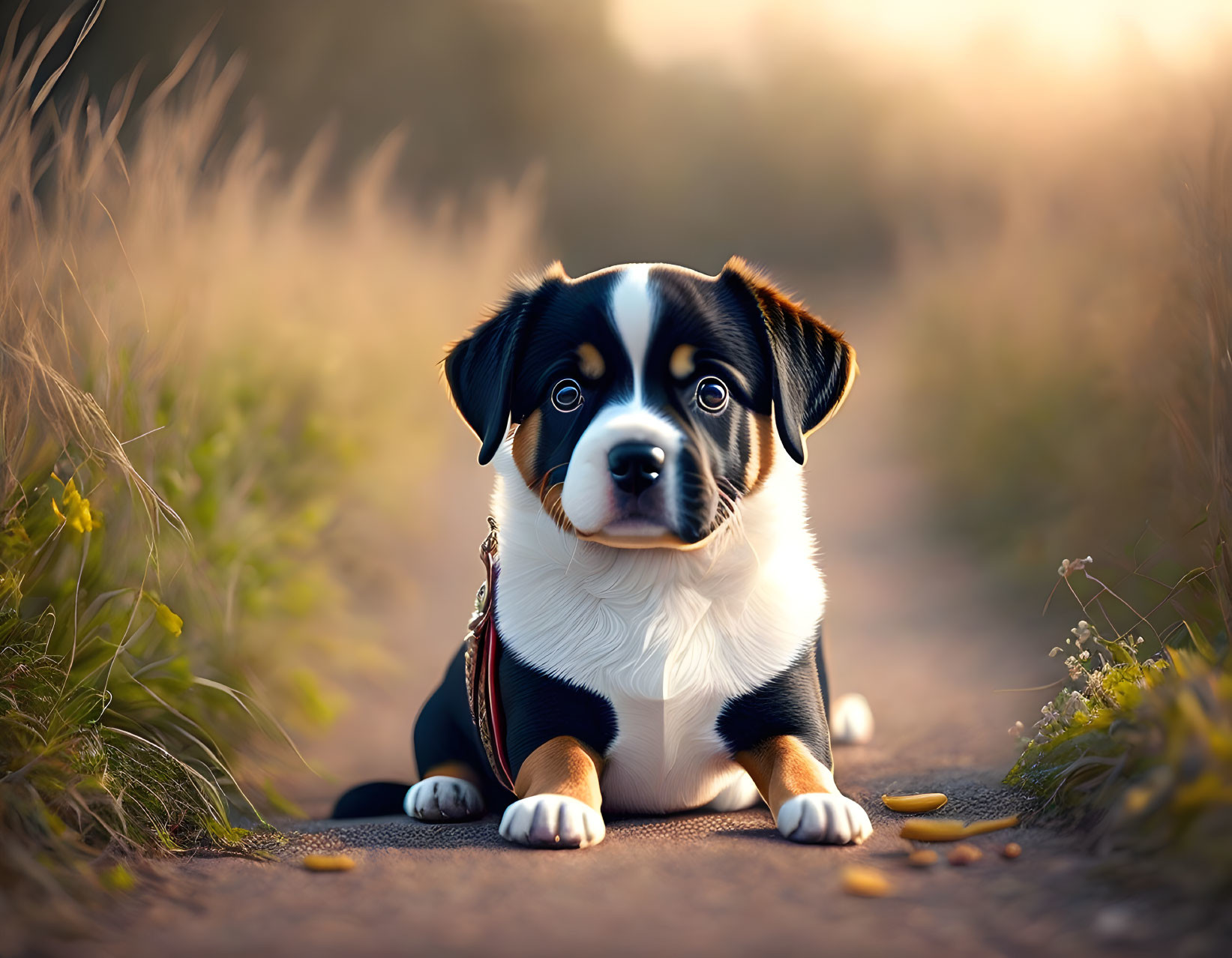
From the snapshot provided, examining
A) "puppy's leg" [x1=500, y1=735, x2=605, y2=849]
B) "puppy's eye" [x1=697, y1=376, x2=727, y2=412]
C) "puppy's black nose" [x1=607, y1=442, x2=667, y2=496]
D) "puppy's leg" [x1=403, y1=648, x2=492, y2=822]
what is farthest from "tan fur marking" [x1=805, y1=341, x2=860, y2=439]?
"puppy's leg" [x1=403, y1=648, x2=492, y2=822]

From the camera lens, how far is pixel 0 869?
2.22 meters

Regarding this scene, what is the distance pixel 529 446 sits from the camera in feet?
10.1

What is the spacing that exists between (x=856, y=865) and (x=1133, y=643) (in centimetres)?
130

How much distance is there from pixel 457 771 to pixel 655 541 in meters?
1.16

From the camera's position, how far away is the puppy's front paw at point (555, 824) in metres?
2.59

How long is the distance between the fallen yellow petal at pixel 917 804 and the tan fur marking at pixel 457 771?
1.27 metres

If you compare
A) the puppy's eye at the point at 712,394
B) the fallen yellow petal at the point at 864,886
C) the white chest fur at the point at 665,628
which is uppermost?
the puppy's eye at the point at 712,394

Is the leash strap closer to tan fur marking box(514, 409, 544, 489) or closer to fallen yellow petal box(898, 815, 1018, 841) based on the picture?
tan fur marking box(514, 409, 544, 489)

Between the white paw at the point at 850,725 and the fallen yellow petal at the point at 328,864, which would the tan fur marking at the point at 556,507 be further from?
the white paw at the point at 850,725

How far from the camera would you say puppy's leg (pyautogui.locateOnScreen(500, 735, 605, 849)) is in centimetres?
259

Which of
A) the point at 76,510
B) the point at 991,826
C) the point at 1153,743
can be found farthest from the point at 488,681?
the point at 1153,743

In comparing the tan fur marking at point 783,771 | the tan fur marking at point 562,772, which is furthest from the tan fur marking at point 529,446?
the tan fur marking at point 783,771

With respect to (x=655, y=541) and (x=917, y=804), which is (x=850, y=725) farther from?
(x=655, y=541)

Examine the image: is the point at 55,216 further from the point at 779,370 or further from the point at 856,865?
the point at 856,865
